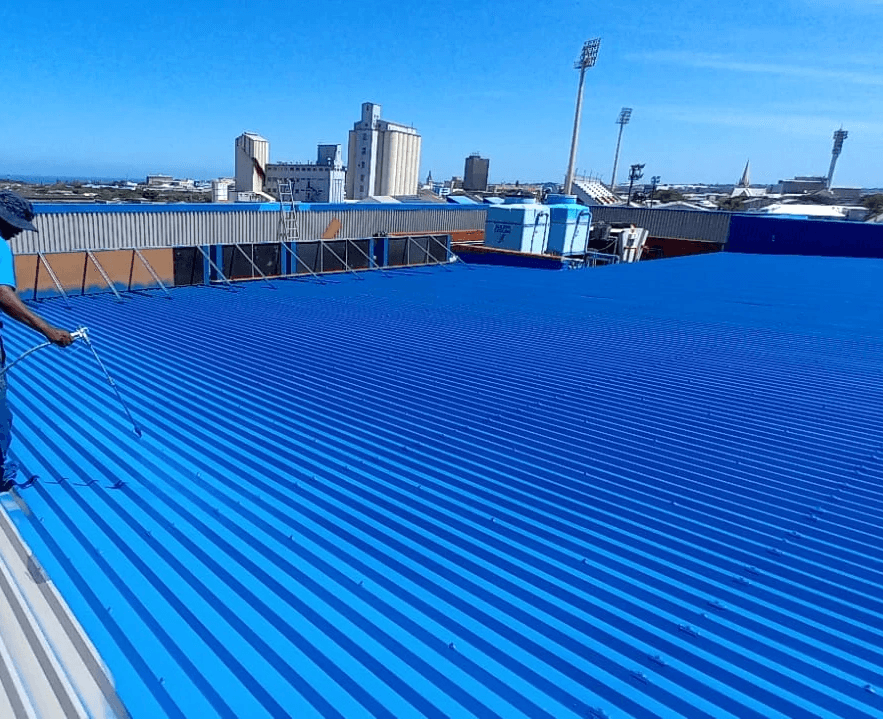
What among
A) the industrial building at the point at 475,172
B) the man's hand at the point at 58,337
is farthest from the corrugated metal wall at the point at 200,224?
the industrial building at the point at 475,172

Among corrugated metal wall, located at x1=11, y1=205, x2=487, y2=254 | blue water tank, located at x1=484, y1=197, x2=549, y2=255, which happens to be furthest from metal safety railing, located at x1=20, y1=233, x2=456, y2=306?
blue water tank, located at x1=484, y1=197, x2=549, y2=255

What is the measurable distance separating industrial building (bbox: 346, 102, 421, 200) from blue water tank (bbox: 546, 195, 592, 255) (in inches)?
1943

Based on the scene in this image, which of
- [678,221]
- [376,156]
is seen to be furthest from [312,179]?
[678,221]

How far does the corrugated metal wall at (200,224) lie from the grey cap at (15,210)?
9563 millimetres

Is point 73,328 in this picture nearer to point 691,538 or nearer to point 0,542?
point 0,542

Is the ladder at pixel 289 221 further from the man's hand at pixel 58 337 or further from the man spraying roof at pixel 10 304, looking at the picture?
the man's hand at pixel 58 337

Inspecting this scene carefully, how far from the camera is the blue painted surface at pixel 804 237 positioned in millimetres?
28812

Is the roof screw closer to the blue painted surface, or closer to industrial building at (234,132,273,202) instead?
industrial building at (234,132,273,202)

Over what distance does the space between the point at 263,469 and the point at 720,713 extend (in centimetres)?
331

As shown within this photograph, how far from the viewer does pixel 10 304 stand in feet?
11.5

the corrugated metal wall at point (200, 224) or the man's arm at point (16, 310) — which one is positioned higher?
the man's arm at point (16, 310)

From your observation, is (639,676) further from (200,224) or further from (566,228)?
(566,228)

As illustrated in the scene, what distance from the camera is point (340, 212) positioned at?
2392cm

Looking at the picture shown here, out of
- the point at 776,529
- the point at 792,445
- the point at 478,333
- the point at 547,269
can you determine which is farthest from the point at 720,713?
the point at 547,269
